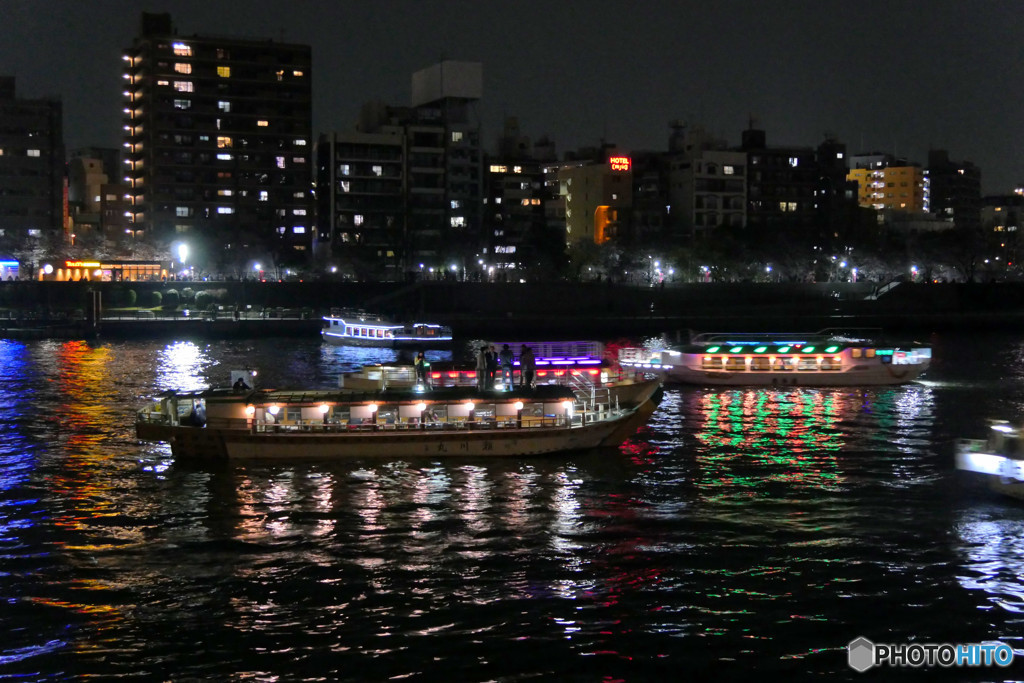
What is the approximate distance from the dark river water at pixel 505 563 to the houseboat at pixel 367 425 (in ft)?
1.73

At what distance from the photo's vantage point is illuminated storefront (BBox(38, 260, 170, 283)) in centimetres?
9006

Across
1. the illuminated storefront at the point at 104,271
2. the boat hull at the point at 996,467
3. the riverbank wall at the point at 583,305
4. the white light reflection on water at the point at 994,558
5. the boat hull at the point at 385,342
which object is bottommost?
the white light reflection on water at the point at 994,558

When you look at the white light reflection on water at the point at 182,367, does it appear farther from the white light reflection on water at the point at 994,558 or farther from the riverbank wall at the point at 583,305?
the white light reflection on water at the point at 994,558

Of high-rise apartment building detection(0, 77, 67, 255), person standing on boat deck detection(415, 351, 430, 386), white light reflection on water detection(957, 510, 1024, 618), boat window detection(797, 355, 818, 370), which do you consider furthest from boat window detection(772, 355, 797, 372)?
high-rise apartment building detection(0, 77, 67, 255)

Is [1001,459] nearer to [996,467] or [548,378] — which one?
[996,467]

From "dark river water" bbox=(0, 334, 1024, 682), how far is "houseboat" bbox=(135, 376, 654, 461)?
1.73 ft

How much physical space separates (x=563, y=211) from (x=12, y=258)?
178 ft

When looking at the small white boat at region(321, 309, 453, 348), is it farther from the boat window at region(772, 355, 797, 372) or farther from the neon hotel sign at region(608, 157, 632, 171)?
the neon hotel sign at region(608, 157, 632, 171)

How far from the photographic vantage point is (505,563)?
1655 cm

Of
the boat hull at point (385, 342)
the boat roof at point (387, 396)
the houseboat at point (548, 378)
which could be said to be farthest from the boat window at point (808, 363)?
the boat hull at point (385, 342)

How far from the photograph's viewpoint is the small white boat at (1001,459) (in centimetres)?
2022

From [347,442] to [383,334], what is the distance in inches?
1571

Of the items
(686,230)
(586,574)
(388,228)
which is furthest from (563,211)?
(586,574)

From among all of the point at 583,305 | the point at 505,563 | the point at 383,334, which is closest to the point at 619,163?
the point at 583,305
